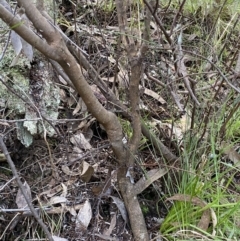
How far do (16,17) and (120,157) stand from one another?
25.2 inches

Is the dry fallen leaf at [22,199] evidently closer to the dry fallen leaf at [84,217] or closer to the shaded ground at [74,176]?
the shaded ground at [74,176]

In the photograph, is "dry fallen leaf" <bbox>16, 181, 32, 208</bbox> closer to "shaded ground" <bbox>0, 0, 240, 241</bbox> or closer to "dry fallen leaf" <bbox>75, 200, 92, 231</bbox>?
"shaded ground" <bbox>0, 0, 240, 241</bbox>

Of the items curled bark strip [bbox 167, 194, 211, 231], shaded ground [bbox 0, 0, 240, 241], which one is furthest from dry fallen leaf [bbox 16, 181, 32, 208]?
curled bark strip [bbox 167, 194, 211, 231]

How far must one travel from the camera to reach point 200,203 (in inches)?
56.7

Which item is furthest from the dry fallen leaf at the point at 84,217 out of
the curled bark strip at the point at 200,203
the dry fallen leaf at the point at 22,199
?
the curled bark strip at the point at 200,203

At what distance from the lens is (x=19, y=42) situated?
1.07 meters

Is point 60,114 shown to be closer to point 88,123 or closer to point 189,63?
point 88,123

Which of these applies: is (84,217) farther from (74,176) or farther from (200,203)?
(200,203)

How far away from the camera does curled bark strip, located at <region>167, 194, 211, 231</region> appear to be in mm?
1427

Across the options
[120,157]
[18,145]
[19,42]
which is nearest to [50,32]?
[19,42]

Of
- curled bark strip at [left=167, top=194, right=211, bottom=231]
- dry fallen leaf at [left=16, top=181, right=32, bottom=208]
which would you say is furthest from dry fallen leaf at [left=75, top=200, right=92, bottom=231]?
curled bark strip at [left=167, top=194, right=211, bottom=231]

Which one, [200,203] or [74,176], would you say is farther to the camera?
[74,176]

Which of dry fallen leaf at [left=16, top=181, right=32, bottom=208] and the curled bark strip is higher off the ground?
dry fallen leaf at [left=16, top=181, right=32, bottom=208]

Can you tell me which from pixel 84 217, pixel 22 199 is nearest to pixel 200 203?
pixel 84 217
